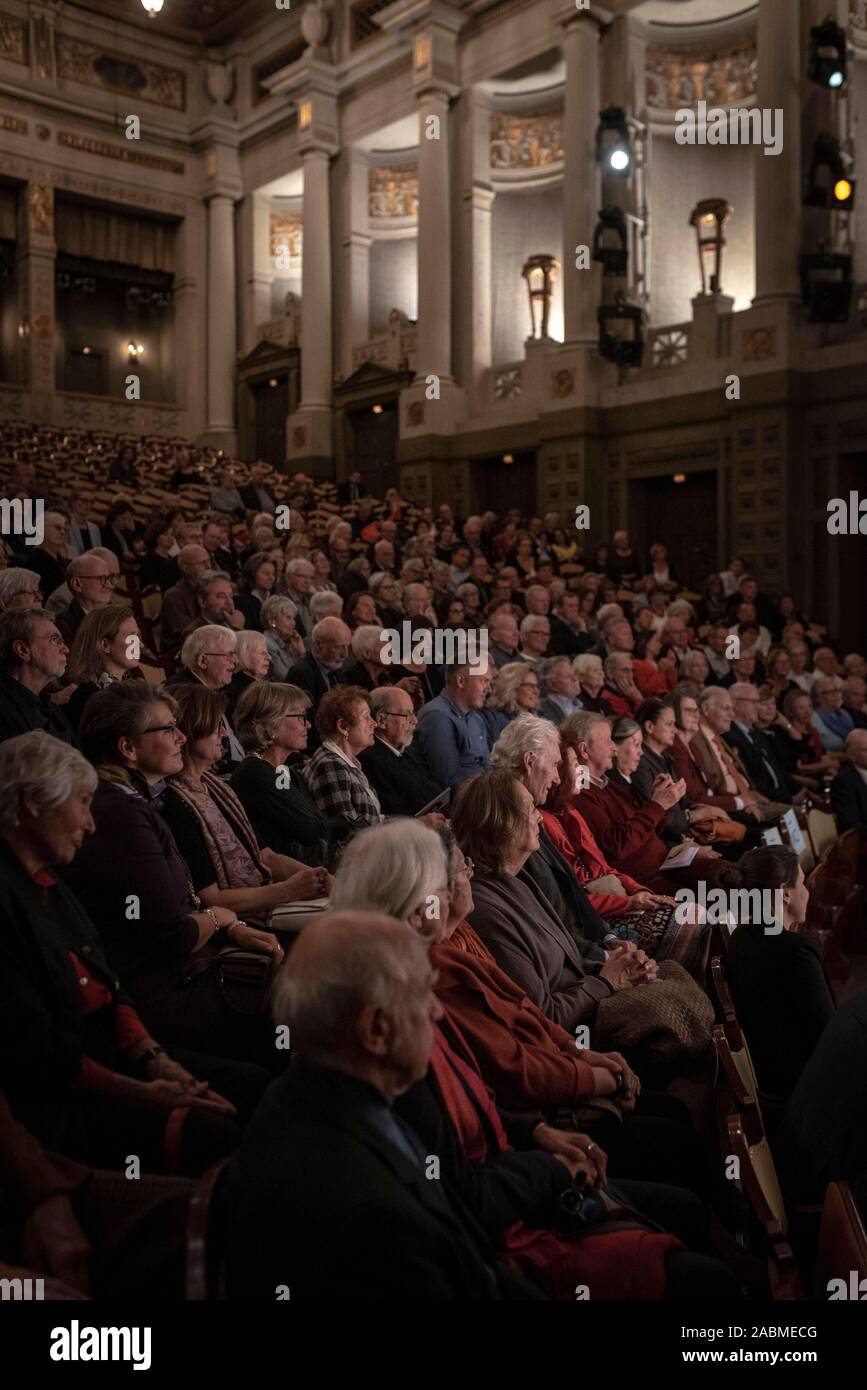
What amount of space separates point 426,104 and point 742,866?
14.5m

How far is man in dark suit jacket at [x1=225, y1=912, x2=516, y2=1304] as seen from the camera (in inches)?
44.4

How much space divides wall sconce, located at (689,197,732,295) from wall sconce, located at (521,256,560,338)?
1.95 m

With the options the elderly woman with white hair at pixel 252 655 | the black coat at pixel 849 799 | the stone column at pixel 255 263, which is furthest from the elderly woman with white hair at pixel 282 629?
the stone column at pixel 255 263

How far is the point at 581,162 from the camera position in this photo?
41.8ft

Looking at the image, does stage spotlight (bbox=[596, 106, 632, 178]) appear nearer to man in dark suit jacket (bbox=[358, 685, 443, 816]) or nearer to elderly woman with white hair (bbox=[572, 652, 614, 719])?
elderly woman with white hair (bbox=[572, 652, 614, 719])

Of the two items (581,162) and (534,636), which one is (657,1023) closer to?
(534,636)

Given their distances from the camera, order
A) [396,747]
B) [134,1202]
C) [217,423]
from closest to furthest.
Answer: [134,1202]
[396,747]
[217,423]

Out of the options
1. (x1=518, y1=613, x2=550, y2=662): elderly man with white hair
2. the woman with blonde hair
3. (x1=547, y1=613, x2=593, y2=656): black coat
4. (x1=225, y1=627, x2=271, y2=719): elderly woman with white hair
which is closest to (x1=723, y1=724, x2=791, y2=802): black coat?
(x1=518, y1=613, x2=550, y2=662): elderly man with white hair

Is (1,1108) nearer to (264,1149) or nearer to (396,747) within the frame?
(264,1149)

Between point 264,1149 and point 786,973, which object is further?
point 786,973

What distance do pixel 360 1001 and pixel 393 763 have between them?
106 inches

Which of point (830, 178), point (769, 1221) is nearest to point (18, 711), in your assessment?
point (769, 1221)

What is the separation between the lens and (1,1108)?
63.9 inches
